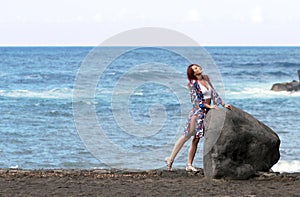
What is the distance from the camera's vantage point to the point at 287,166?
1463cm

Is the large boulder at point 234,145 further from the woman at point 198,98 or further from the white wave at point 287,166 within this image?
the white wave at point 287,166

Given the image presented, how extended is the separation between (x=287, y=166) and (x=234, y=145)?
5.96 meters

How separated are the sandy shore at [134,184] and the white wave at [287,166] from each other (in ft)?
→ 15.2

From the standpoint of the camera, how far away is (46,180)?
30.1 feet

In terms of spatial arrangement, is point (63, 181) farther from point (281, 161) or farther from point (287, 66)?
point (287, 66)

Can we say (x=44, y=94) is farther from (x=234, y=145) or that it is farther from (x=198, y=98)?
(x=234, y=145)

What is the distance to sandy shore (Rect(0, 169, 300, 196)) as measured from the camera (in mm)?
8281

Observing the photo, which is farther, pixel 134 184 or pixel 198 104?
pixel 198 104

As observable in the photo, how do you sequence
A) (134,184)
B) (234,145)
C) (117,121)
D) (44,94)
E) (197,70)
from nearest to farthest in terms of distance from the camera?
(134,184) < (234,145) < (197,70) < (117,121) < (44,94)

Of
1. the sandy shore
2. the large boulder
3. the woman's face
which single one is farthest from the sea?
the sandy shore

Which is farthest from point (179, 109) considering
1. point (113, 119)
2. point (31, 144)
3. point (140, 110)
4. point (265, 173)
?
point (265, 173)

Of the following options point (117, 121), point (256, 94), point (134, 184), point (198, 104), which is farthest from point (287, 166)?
point (256, 94)

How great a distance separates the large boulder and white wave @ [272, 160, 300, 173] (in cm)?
504

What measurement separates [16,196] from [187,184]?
2.41m
